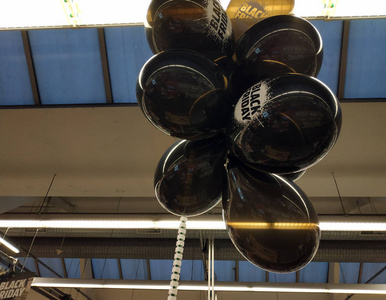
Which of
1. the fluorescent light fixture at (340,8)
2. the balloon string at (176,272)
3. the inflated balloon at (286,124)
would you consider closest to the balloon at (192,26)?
the inflated balloon at (286,124)

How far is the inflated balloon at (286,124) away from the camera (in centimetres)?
73

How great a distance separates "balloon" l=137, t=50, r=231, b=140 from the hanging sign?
12.3 feet

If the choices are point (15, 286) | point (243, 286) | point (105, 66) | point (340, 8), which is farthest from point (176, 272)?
point (243, 286)

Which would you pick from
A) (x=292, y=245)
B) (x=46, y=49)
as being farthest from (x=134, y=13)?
(x=46, y=49)

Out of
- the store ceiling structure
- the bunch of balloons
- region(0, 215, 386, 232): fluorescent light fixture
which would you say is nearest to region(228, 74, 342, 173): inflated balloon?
the bunch of balloons

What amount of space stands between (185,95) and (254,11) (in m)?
0.58

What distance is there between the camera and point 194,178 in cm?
95

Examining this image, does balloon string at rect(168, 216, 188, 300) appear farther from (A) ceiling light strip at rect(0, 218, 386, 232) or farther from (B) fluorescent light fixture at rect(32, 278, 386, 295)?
(B) fluorescent light fixture at rect(32, 278, 386, 295)

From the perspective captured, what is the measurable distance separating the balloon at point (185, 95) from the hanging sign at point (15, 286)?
3.76m

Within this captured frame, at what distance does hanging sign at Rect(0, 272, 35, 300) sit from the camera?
135 inches

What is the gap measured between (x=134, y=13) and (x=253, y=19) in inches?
46.0

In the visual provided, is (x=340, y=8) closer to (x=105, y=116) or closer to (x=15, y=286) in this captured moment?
(x=105, y=116)

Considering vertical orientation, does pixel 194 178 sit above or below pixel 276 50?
below

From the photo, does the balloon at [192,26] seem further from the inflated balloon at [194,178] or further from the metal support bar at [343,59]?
the metal support bar at [343,59]
